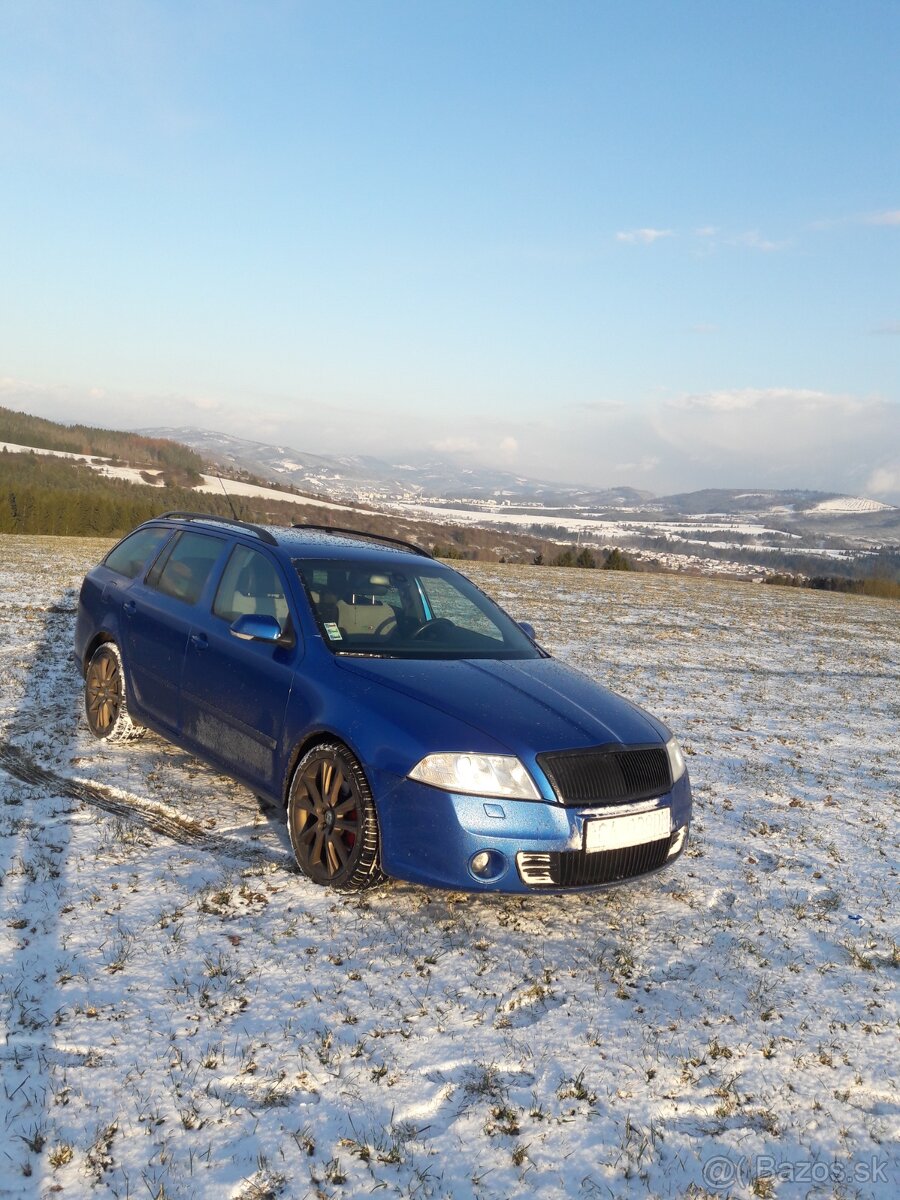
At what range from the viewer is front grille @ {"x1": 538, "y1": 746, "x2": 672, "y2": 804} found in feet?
12.1

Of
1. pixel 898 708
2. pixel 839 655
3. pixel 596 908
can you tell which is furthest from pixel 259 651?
pixel 839 655

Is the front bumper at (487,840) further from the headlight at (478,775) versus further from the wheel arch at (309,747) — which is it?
the wheel arch at (309,747)

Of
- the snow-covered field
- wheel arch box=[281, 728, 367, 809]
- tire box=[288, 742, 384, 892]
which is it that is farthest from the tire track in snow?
wheel arch box=[281, 728, 367, 809]

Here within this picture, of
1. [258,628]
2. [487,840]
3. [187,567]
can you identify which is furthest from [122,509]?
[487,840]

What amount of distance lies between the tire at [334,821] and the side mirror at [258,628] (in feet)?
2.23

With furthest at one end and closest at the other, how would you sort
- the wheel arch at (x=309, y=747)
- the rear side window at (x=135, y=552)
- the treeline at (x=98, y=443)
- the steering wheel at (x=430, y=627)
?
the treeline at (x=98, y=443) → the rear side window at (x=135, y=552) → the steering wheel at (x=430, y=627) → the wheel arch at (x=309, y=747)

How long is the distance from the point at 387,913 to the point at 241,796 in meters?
1.77

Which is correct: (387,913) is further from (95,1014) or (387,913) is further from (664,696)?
(664,696)

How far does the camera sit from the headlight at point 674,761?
4.16 m

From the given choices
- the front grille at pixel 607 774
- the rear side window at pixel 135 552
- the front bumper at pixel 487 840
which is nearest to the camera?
the front bumper at pixel 487 840

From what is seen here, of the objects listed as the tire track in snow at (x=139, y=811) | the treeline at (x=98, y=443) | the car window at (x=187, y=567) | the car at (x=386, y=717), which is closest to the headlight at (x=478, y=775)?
the car at (x=386, y=717)

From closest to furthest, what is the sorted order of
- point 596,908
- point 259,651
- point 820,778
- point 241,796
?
point 596,908
point 259,651
point 241,796
point 820,778

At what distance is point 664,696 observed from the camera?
10.1 meters

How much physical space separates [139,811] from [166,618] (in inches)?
49.6
